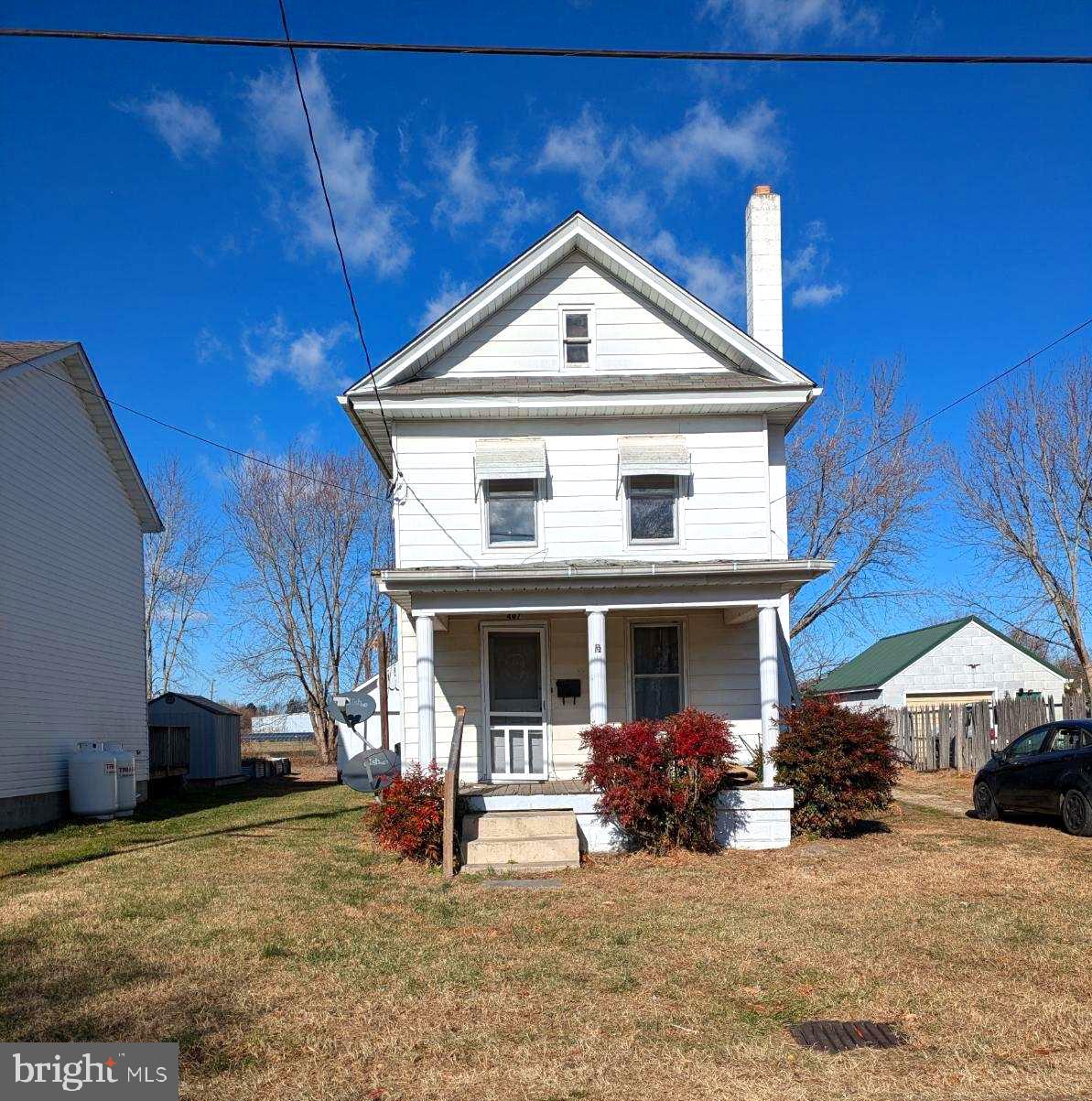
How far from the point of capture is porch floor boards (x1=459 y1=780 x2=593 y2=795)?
41.5ft

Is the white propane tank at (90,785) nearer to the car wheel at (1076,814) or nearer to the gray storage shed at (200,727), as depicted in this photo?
the gray storage shed at (200,727)

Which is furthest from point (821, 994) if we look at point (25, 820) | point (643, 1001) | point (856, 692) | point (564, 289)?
point (856, 692)

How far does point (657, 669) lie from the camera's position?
15297 mm

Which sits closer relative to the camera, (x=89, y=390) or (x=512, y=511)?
(x=512, y=511)

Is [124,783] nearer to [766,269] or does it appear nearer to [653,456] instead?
[653,456]

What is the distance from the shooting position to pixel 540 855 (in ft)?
39.0

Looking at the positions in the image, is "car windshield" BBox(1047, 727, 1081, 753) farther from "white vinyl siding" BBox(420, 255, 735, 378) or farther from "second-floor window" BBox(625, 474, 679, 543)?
"white vinyl siding" BBox(420, 255, 735, 378)

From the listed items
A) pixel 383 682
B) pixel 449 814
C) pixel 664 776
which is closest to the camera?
pixel 449 814

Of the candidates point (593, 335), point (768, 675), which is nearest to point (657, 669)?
point (768, 675)

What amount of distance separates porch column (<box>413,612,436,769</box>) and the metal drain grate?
7.74 metres

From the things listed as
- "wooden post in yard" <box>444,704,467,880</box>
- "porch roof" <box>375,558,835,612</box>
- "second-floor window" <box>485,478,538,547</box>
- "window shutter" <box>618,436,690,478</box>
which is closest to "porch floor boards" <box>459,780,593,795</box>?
"wooden post in yard" <box>444,704,467,880</box>

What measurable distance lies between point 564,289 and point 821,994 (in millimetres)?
11230

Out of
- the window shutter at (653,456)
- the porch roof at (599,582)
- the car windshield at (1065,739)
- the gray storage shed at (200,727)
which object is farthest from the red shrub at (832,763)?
the gray storage shed at (200,727)

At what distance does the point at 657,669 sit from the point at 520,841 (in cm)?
420
